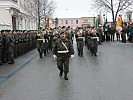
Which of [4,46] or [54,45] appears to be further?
[4,46]

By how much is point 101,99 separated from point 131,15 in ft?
186

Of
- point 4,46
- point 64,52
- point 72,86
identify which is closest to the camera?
point 72,86

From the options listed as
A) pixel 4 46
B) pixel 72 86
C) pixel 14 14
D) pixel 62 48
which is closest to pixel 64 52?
pixel 62 48

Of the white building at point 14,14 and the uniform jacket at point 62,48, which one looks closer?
the uniform jacket at point 62,48

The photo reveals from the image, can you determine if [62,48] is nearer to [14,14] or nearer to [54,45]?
[54,45]

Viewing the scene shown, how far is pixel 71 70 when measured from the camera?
1310 cm

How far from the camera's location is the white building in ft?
125

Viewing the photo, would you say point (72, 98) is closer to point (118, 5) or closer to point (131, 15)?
point (118, 5)

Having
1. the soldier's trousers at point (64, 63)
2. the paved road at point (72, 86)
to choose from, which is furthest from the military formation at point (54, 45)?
the paved road at point (72, 86)

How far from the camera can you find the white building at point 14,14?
3811 centimetres

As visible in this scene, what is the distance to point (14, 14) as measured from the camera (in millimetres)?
43344

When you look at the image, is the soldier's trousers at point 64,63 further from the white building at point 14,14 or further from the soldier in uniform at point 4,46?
the white building at point 14,14

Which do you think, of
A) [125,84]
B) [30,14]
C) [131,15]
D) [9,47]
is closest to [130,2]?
[131,15]

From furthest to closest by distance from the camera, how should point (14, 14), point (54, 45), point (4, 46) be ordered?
point (14, 14) → point (4, 46) → point (54, 45)
